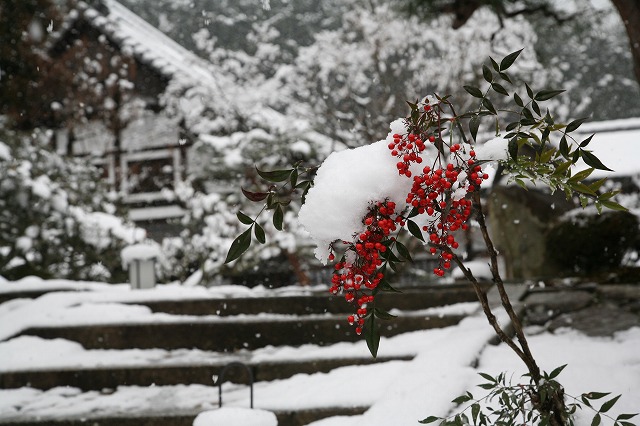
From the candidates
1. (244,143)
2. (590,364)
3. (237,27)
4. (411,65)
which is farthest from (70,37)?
(590,364)

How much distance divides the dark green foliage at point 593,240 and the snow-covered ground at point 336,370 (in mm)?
2016

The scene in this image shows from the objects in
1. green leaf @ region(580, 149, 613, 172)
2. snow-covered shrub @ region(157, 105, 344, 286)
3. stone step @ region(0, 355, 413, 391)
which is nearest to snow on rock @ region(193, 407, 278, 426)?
green leaf @ region(580, 149, 613, 172)

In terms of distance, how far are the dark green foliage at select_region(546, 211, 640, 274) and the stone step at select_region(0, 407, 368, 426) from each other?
359 cm

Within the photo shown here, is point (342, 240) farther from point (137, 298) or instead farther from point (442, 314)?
point (137, 298)

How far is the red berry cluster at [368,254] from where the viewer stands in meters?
1.31

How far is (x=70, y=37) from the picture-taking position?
13.5 meters

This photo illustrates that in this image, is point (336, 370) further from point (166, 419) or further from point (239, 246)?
point (239, 246)

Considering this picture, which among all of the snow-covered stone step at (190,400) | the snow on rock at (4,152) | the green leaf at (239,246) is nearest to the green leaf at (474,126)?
the green leaf at (239,246)

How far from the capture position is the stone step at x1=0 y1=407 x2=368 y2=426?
116 inches

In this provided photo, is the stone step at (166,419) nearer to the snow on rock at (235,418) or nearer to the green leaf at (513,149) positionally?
the snow on rock at (235,418)

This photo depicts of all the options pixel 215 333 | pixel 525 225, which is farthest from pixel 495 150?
pixel 525 225

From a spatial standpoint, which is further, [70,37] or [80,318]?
[70,37]

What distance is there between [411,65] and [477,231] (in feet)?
10.1

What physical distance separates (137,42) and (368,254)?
12.6 meters
